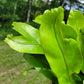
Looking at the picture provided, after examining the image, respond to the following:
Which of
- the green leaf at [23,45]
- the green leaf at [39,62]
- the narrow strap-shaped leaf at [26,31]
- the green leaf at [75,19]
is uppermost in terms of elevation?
the green leaf at [75,19]

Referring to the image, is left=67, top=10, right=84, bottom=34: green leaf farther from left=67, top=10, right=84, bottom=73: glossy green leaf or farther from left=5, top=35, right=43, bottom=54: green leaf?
left=5, top=35, right=43, bottom=54: green leaf

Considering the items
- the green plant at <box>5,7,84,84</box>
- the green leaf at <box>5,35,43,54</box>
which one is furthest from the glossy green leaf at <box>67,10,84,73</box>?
the green leaf at <box>5,35,43,54</box>

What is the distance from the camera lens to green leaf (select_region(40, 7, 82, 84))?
9.8 inches

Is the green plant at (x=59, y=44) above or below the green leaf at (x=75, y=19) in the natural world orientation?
below

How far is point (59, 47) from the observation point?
0.26 m

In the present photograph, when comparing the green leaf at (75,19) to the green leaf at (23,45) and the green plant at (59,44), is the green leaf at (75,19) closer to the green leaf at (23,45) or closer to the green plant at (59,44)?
the green plant at (59,44)

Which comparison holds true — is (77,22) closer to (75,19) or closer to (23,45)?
(75,19)

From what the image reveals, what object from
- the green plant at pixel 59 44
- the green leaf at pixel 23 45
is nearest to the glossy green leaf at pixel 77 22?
the green plant at pixel 59 44

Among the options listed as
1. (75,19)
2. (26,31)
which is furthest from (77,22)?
(26,31)

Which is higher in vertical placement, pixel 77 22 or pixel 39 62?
pixel 77 22

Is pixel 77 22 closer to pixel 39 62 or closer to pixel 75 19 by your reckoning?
pixel 75 19

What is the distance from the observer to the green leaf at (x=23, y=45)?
0.26 m

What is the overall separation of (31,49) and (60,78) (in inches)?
3.8

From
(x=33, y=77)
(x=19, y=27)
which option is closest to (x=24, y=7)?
(x=33, y=77)
